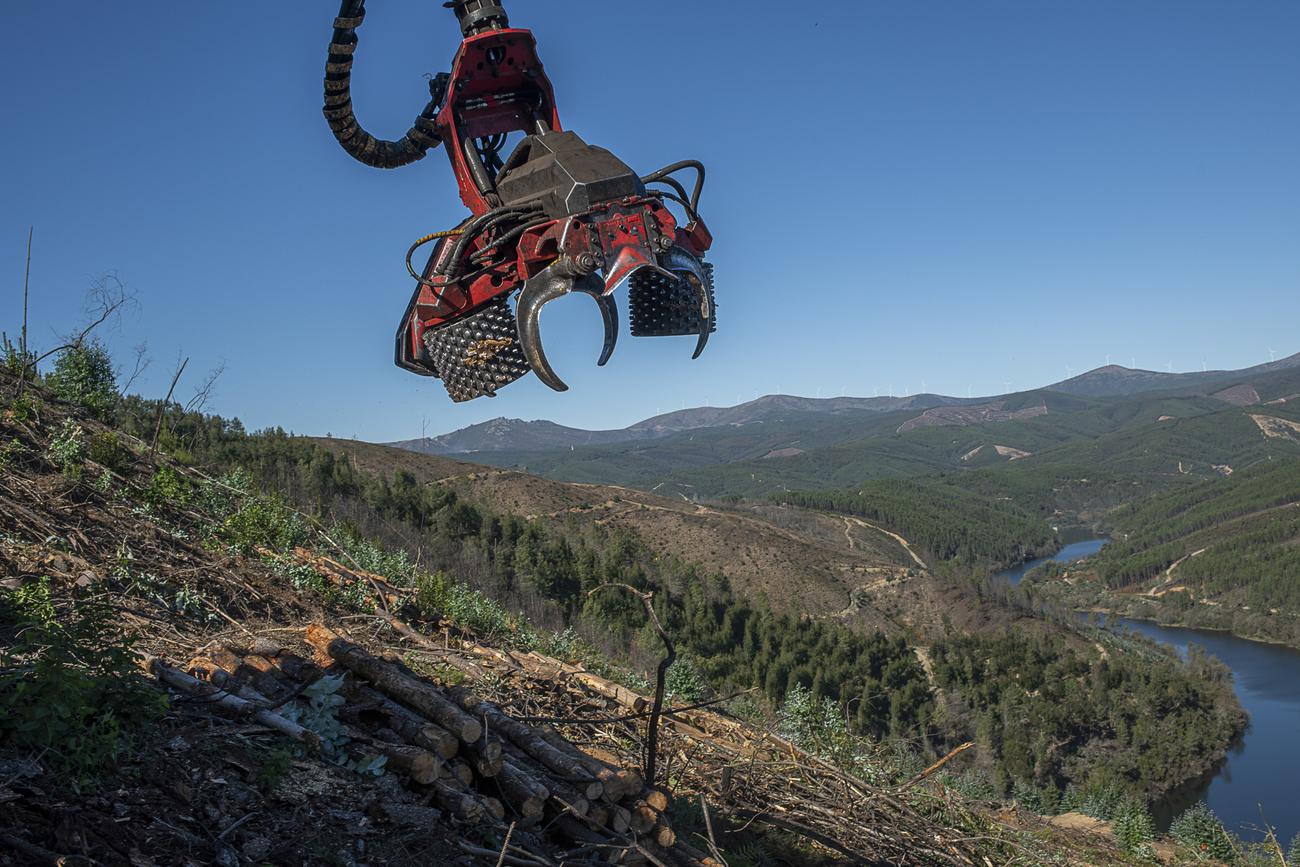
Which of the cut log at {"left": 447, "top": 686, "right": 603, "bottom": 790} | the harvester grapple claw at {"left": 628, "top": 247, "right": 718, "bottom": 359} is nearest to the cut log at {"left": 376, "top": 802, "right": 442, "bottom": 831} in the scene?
the cut log at {"left": 447, "top": 686, "right": 603, "bottom": 790}

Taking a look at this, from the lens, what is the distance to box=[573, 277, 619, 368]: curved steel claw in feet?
7.75

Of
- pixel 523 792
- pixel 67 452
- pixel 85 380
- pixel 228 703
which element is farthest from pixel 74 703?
pixel 85 380

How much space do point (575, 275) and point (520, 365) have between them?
352mm

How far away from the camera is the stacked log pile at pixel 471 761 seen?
4172 millimetres

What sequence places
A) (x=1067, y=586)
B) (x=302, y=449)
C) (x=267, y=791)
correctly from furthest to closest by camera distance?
(x=1067, y=586)
(x=302, y=449)
(x=267, y=791)

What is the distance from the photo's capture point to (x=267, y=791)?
3.76m

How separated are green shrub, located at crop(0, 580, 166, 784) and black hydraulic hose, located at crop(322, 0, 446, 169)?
2282 millimetres

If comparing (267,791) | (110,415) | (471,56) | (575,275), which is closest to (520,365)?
(575,275)

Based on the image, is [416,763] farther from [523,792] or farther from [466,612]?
[466,612]

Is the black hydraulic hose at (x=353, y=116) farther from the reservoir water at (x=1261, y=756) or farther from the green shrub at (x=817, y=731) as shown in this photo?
the reservoir water at (x=1261, y=756)

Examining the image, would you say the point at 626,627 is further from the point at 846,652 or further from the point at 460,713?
the point at 460,713

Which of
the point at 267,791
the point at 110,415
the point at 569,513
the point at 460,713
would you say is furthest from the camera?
the point at 569,513

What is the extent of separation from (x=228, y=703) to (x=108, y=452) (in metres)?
5.71

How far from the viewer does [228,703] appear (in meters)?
4.38
